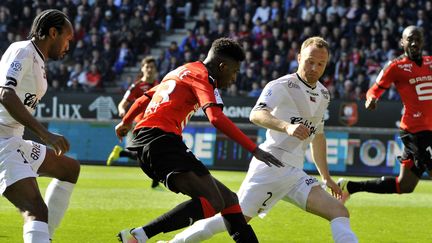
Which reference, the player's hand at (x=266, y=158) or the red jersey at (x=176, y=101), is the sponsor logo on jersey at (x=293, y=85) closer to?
the red jersey at (x=176, y=101)

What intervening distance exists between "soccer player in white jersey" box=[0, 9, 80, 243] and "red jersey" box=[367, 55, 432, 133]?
19.0 feet

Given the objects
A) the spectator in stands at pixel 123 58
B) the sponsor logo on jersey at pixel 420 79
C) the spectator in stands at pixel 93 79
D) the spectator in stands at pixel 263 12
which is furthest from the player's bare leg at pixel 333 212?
the spectator in stands at pixel 123 58

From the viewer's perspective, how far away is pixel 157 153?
22.5 feet

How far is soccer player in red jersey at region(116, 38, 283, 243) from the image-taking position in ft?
22.3

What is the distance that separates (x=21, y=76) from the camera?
6.27m

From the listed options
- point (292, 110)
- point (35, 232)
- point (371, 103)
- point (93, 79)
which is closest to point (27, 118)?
point (35, 232)

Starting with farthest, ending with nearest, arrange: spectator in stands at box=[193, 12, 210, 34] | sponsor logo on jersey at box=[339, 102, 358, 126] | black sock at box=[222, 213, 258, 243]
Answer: spectator in stands at box=[193, 12, 210, 34] → sponsor logo on jersey at box=[339, 102, 358, 126] → black sock at box=[222, 213, 258, 243]

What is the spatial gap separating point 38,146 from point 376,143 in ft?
43.3

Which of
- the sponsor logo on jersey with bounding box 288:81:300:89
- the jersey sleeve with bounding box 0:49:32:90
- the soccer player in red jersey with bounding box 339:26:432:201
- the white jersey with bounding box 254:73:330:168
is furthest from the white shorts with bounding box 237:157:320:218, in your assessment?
the soccer player in red jersey with bounding box 339:26:432:201

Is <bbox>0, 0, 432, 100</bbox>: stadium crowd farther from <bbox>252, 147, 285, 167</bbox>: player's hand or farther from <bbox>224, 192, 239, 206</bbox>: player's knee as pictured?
<bbox>252, 147, 285, 167</bbox>: player's hand

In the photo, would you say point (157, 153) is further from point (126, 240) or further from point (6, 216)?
point (6, 216)

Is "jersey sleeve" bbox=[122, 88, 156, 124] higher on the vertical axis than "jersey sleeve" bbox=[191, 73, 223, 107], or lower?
lower

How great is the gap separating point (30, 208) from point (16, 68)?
3.25 feet

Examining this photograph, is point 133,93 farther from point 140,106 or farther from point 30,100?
point 30,100
